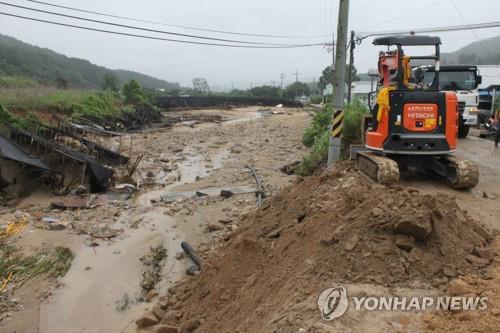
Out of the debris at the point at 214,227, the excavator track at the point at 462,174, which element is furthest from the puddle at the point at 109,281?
the excavator track at the point at 462,174

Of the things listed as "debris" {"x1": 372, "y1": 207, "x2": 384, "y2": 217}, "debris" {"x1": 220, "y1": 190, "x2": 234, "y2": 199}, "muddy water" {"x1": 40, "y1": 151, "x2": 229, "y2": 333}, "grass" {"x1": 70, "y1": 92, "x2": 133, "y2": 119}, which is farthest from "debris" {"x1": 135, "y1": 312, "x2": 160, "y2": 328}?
"grass" {"x1": 70, "y1": 92, "x2": 133, "y2": 119}

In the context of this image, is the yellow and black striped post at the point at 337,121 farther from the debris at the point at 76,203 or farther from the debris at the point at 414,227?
the debris at the point at 76,203

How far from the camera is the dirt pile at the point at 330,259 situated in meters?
4.74

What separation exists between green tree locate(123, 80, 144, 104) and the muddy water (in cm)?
3651

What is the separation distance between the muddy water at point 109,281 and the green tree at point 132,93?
36.5 meters

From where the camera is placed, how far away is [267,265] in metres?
6.21

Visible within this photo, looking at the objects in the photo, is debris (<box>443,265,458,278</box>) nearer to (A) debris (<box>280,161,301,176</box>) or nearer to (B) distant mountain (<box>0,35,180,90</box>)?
(A) debris (<box>280,161,301,176</box>)

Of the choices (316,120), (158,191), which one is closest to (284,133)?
(316,120)

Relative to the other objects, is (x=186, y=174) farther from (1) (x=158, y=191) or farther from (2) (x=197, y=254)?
(2) (x=197, y=254)

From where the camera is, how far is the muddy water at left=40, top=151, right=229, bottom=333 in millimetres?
7160

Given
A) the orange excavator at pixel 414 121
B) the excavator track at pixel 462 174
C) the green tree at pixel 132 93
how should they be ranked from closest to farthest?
the excavator track at pixel 462 174 → the orange excavator at pixel 414 121 → the green tree at pixel 132 93

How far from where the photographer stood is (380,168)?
8320 millimetres

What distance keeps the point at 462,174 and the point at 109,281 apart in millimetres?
6867

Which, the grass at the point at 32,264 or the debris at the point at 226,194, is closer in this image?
the grass at the point at 32,264
